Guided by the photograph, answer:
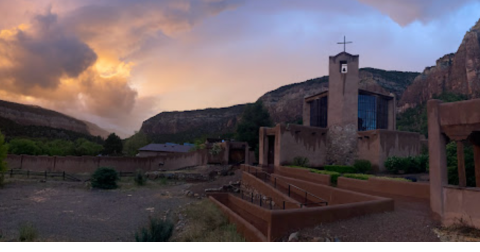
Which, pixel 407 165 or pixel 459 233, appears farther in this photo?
pixel 407 165

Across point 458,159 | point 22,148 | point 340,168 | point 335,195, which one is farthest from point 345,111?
point 22,148

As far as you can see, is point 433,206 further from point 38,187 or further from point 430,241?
point 38,187

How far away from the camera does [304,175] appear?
17938mm

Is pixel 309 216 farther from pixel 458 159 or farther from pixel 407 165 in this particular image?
pixel 407 165

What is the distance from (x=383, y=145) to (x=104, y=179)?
21.6 meters

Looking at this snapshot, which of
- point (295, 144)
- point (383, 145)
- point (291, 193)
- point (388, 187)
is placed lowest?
point (291, 193)

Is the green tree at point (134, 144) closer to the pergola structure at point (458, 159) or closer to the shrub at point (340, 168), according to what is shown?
the shrub at point (340, 168)

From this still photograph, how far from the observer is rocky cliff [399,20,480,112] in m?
70.3

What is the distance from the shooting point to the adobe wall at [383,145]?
21719 mm

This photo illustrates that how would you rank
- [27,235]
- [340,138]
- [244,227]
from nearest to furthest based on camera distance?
[244,227]
[27,235]
[340,138]

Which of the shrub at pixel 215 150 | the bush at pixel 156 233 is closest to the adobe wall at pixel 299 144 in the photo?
the shrub at pixel 215 150

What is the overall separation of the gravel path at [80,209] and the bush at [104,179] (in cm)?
103

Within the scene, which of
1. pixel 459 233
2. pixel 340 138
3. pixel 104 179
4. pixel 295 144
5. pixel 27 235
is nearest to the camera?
pixel 459 233

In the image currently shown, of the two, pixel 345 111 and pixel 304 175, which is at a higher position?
pixel 345 111
